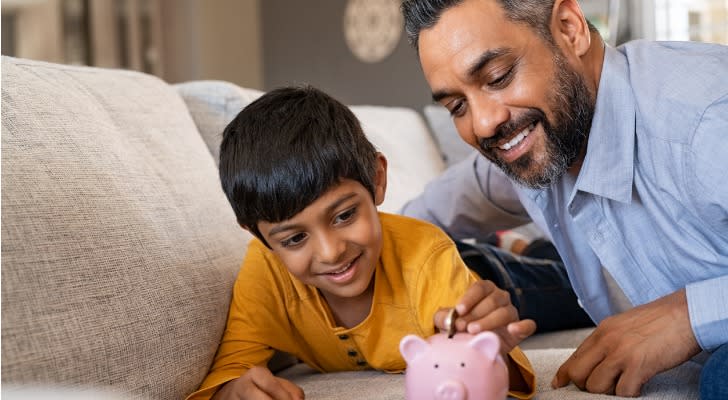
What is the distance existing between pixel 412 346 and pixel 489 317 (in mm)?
140

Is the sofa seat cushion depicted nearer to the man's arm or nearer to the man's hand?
the man's hand

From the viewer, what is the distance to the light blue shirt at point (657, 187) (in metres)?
1.22

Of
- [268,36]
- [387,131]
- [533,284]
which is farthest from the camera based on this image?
[268,36]

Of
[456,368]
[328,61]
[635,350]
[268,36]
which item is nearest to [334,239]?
[456,368]

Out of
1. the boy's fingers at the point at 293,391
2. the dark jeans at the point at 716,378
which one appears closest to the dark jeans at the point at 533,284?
the boy's fingers at the point at 293,391

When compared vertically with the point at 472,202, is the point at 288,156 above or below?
above

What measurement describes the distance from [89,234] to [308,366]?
66 centimetres

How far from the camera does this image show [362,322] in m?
1.39

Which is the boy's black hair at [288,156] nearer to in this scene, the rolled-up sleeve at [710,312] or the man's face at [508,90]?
the man's face at [508,90]

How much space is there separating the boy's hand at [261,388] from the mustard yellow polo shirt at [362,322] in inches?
1.8

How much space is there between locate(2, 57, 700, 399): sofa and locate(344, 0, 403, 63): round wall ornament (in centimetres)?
459

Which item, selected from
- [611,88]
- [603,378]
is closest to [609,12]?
[611,88]

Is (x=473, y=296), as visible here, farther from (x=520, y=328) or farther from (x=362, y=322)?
(x=362, y=322)

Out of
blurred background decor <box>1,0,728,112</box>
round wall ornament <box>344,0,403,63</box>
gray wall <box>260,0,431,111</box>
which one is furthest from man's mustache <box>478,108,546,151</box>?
round wall ornament <box>344,0,403,63</box>
